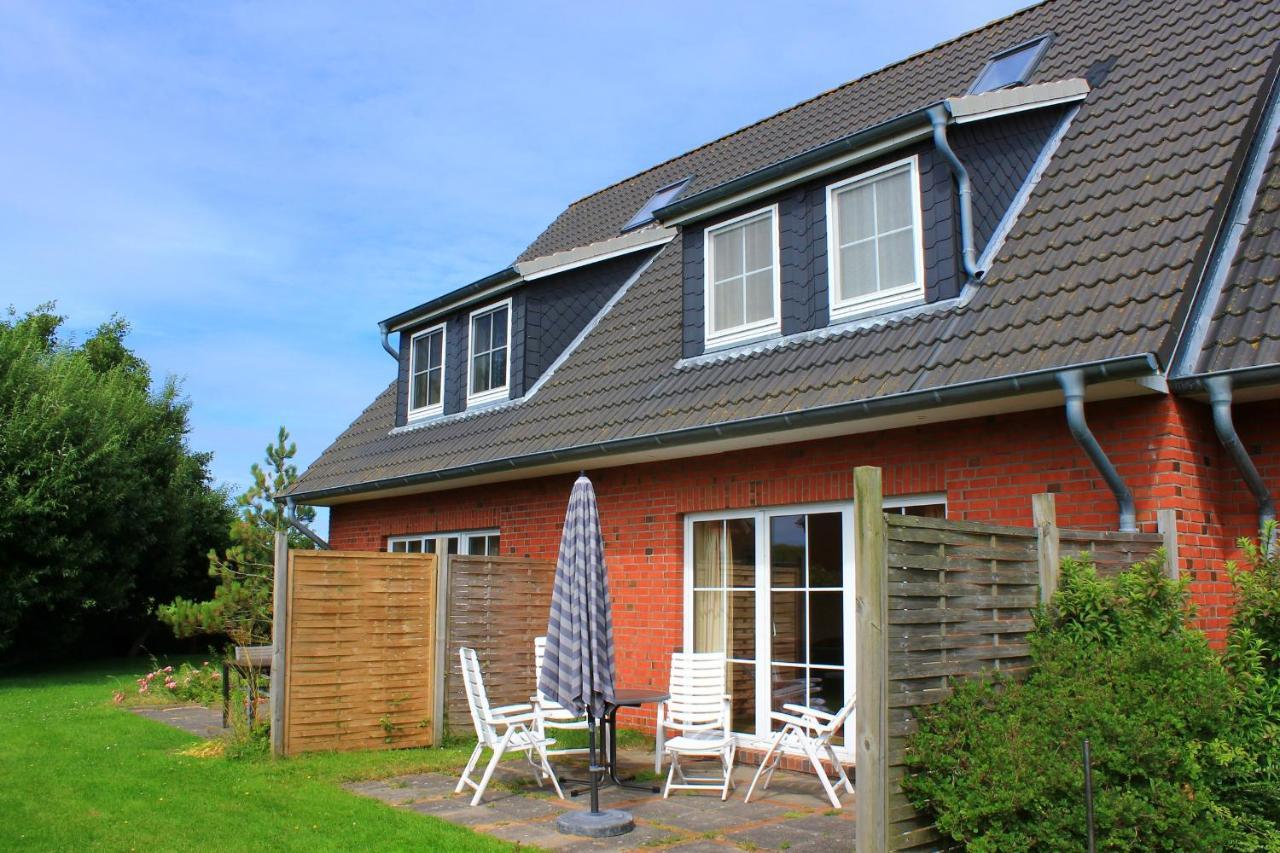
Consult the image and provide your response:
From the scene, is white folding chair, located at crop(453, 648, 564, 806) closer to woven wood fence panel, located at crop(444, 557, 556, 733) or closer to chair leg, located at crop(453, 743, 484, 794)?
chair leg, located at crop(453, 743, 484, 794)

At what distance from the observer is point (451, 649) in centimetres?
1036

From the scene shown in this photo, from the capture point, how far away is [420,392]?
14680 mm

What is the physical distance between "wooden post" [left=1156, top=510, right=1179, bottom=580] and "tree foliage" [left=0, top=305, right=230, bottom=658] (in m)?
16.3

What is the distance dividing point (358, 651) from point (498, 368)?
4.53 m

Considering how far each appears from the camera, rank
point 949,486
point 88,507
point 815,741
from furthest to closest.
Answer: point 88,507, point 949,486, point 815,741

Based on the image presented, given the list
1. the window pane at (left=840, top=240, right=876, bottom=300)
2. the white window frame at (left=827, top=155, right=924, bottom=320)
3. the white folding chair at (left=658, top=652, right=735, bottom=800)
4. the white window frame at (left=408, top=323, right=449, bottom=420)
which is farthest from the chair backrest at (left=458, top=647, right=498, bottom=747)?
the white window frame at (left=408, top=323, right=449, bottom=420)

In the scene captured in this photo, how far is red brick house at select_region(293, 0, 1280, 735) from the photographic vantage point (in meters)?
6.64

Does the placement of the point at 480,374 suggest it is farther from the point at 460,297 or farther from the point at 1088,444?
the point at 1088,444

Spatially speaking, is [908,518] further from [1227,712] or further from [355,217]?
[355,217]

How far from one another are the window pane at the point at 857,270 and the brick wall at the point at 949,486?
1.40 m

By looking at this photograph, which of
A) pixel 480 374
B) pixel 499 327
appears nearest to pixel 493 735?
pixel 480 374

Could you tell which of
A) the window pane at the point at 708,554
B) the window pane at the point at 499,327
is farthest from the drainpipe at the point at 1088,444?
the window pane at the point at 499,327

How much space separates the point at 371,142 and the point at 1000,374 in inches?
237

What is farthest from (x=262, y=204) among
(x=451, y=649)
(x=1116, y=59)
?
(x=1116, y=59)
